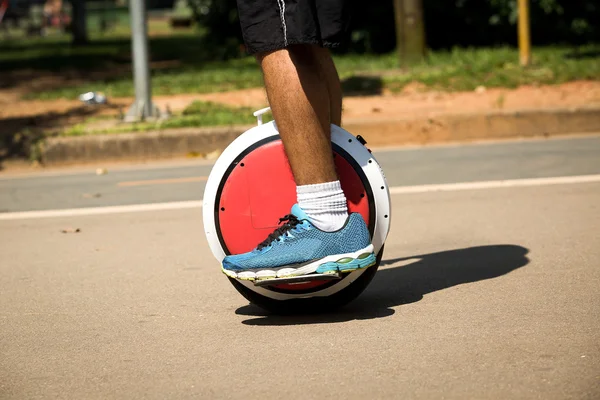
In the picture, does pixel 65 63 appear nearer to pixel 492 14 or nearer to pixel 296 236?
pixel 492 14

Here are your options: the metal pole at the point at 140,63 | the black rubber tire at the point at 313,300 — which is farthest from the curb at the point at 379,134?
the black rubber tire at the point at 313,300

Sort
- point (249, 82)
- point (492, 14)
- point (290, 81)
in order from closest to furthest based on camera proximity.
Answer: point (290, 81)
point (249, 82)
point (492, 14)

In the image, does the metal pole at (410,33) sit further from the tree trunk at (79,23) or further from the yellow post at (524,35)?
the tree trunk at (79,23)

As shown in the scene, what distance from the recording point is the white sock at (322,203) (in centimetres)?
368

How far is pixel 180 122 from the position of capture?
372 inches

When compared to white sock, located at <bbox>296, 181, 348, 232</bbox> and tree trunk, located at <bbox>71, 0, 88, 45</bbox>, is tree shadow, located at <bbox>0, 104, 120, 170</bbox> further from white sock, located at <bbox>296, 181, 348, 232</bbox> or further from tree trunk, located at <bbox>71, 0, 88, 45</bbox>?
tree trunk, located at <bbox>71, 0, 88, 45</bbox>

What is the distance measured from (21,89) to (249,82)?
333 centimetres

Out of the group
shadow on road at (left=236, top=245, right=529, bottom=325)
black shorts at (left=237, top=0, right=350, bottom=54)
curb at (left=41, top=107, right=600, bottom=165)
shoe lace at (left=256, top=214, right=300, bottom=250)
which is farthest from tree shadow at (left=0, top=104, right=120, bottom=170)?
black shorts at (left=237, top=0, right=350, bottom=54)

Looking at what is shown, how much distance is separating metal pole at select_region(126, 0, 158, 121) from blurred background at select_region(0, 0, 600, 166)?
198 mm

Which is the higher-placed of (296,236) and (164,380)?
(296,236)

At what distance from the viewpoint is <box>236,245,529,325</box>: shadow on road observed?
3.93 m

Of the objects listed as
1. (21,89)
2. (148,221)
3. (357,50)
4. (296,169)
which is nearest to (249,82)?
(21,89)

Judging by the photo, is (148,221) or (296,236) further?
(148,221)

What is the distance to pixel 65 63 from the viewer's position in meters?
18.7
